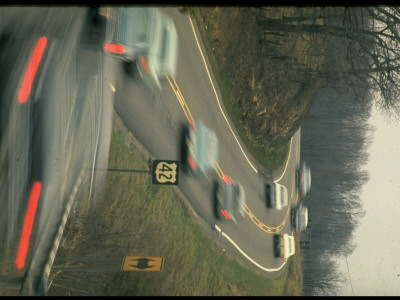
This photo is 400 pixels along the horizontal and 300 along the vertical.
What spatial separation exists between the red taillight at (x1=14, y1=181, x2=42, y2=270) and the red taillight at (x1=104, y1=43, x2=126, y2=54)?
4.55m

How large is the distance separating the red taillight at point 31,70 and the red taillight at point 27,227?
2.09 m

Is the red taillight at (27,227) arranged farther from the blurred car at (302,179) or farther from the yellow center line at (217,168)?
the blurred car at (302,179)

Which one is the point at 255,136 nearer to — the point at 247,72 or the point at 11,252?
the point at 247,72

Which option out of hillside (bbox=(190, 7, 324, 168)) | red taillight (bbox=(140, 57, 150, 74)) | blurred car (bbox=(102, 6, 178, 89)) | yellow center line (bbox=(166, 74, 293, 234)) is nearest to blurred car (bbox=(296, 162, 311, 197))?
yellow center line (bbox=(166, 74, 293, 234))

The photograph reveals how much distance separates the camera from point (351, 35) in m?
16.5

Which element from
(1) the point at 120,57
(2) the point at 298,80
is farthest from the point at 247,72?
(1) the point at 120,57

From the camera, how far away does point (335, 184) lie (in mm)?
37281

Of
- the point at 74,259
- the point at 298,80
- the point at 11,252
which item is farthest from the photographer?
the point at 298,80

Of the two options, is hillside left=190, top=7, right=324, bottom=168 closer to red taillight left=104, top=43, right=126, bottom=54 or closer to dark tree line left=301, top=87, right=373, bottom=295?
red taillight left=104, top=43, right=126, bottom=54

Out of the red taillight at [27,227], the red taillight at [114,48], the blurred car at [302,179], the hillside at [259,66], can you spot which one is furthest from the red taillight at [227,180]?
the blurred car at [302,179]

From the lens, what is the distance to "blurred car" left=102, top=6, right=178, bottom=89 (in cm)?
1155

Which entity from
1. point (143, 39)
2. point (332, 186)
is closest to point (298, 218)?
point (332, 186)

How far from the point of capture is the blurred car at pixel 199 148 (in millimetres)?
15031

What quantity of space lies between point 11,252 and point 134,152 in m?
5.04
